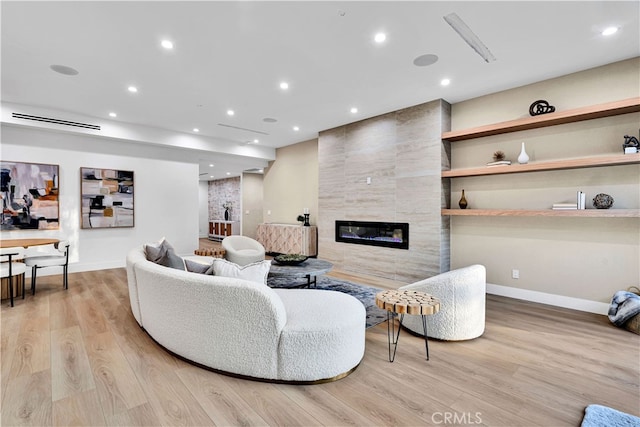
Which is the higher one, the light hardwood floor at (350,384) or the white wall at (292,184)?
the white wall at (292,184)

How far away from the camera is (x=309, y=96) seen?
4.58 m

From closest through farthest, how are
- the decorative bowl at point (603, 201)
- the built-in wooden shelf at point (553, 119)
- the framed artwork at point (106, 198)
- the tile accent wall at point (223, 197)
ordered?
the built-in wooden shelf at point (553, 119) < the decorative bowl at point (603, 201) < the framed artwork at point (106, 198) < the tile accent wall at point (223, 197)

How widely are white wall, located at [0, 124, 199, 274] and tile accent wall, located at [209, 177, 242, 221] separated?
163 inches

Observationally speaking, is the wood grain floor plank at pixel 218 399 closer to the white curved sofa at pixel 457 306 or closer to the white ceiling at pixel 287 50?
the white curved sofa at pixel 457 306

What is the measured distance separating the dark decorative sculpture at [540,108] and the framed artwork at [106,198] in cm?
727

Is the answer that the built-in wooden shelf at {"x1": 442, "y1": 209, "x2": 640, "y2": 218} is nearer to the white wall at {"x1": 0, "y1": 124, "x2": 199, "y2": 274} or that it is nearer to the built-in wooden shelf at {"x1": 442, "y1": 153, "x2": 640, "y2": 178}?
the built-in wooden shelf at {"x1": 442, "y1": 153, "x2": 640, "y2": 178}

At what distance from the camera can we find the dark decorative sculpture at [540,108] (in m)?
3.81

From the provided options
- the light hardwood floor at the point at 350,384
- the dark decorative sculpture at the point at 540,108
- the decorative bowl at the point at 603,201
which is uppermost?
the dark decorative sculpture at the point at 540,108

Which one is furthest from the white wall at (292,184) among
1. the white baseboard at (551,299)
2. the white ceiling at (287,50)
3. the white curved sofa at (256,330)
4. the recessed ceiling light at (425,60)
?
the white curved sofa at (256,330)

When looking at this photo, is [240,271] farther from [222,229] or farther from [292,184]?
[222,229]

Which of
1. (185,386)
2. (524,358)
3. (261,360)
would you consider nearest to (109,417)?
(185,386)

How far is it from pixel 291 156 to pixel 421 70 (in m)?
4.71

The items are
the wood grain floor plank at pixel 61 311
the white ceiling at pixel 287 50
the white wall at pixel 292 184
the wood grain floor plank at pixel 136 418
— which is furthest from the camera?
the white wall at pixel 292 184

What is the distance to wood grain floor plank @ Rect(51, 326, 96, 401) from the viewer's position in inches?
80.6
